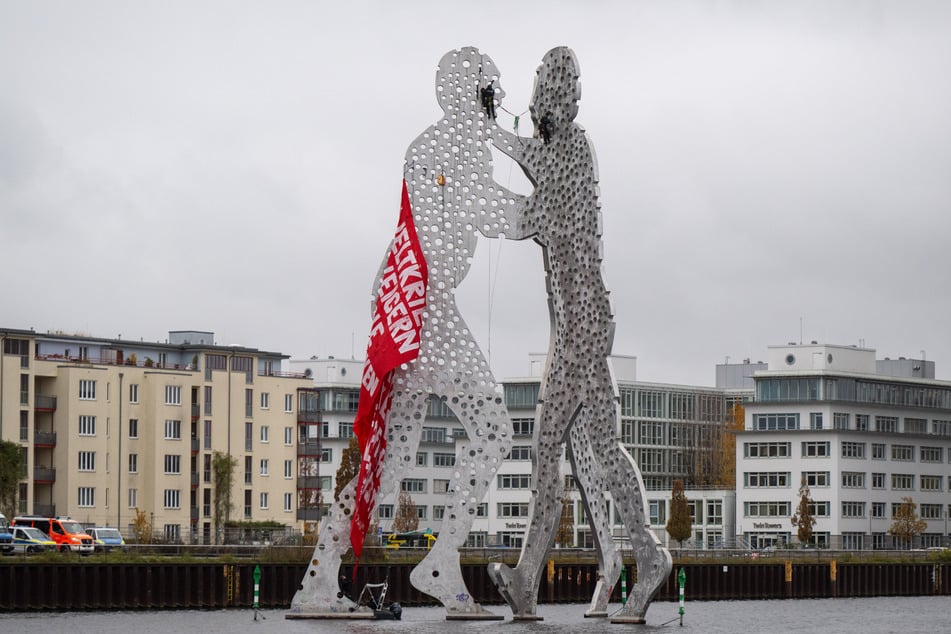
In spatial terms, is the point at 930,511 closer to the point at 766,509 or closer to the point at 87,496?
the point at 766,509

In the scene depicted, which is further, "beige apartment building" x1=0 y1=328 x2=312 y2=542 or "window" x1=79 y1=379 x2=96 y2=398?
"window" x1=79 y1=379 x2=96 y2=398

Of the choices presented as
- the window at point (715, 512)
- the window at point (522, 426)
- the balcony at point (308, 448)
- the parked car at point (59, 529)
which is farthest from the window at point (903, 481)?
the parked car at point (59, 529)

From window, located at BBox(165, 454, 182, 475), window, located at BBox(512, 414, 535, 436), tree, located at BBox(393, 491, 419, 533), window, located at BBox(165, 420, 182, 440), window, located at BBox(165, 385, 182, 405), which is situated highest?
window, located at BBox(165, 385, 182, 405)

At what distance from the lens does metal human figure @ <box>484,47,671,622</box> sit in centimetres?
4350

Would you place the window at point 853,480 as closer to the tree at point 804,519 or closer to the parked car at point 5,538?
the tree at point 804,519

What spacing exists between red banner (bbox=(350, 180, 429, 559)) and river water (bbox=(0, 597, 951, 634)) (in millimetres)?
2894

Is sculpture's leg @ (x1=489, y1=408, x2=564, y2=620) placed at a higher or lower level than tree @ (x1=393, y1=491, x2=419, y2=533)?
higher

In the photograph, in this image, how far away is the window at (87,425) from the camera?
92125 mm

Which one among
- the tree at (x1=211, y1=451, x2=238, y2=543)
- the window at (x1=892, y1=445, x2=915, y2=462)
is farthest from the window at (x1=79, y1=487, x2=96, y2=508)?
the window at (x1=892, y1=445, x2=915, y2=462)

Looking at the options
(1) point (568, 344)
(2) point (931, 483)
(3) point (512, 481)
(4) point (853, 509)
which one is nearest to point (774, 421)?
(4) point (853, 509)

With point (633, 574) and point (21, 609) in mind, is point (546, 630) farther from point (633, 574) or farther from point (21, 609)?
point (633, 574)

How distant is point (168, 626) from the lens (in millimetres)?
45500

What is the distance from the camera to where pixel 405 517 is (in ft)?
381

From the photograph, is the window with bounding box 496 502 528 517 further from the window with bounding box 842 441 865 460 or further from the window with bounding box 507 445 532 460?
the window with bounding box 842 441 865 460
